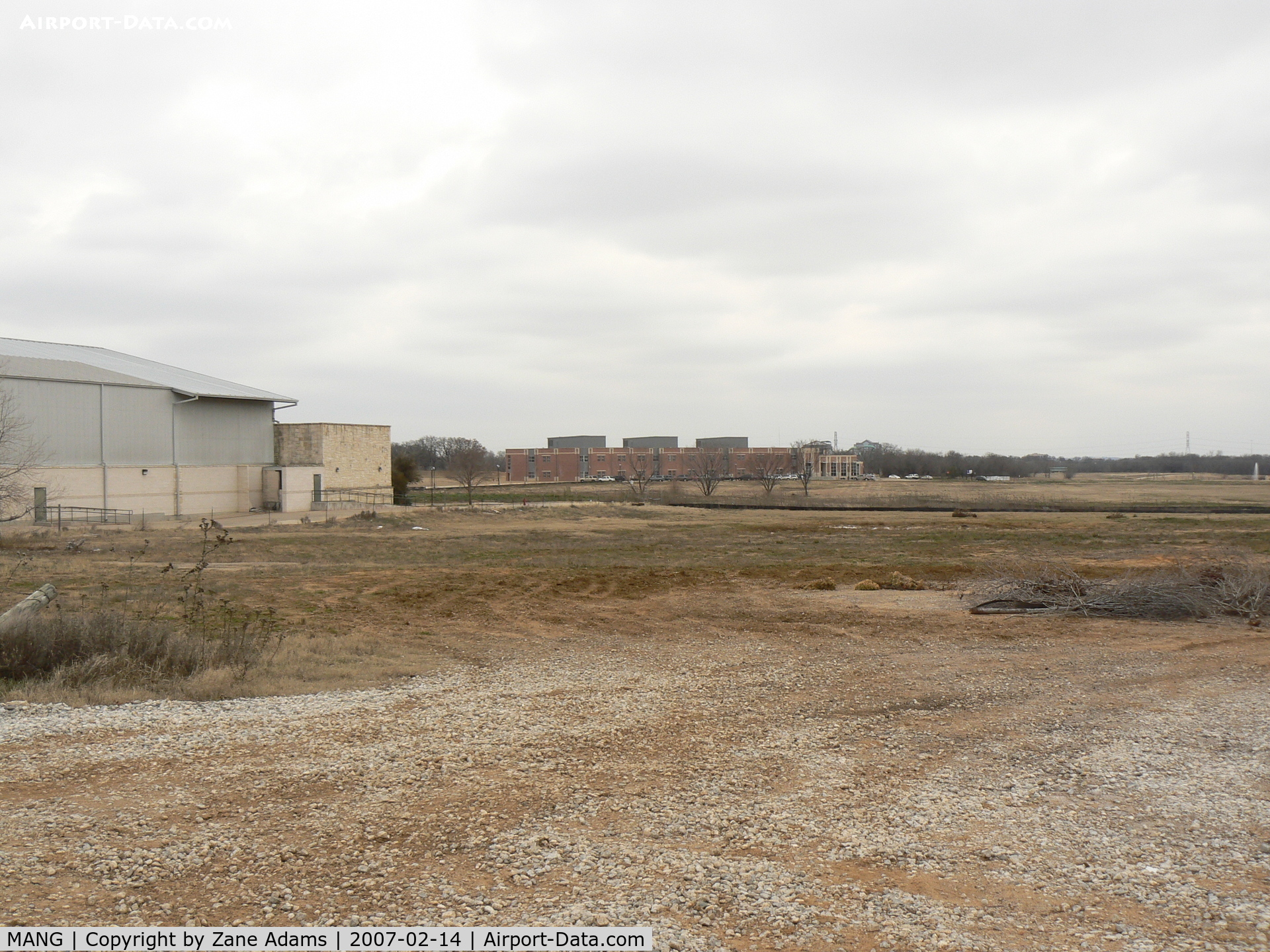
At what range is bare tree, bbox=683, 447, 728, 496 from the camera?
93188mm

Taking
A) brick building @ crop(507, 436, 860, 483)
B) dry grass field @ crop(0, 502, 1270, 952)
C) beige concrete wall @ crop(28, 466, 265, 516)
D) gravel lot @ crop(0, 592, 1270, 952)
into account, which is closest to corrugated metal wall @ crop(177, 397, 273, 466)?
beige concrete wall @ crop(28, 466, 265, 516)

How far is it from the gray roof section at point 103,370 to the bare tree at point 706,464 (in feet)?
151

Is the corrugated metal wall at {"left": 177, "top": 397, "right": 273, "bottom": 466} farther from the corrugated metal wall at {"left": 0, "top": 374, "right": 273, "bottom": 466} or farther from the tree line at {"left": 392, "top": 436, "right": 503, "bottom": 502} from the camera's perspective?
the tree line at {"left": 392, "top": 436, "right": 503, "bottom": 502}

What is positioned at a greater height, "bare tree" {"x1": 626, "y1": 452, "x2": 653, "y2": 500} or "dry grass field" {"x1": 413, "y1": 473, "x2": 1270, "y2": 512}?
"bare tree" {"x1": 626, "y1": 452, "x2": 653, "y2": 500}

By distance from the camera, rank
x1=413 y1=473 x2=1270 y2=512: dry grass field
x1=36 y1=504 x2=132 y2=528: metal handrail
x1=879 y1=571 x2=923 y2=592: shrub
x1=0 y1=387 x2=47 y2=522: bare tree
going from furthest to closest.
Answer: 1. x1=413 y1=473 x2=1270 y2=512: dry grass field
2. x1=36 y1=504 x2=132 y2=528: metal handrail
3. x1=0 y1=387 x2=47 y2=522: bare tree
4. x1=879 y1=571 x2=923 y2=592: shrub

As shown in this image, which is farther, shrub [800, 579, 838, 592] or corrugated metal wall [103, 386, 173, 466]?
corrugated metal wall [103, 386, 173, 466]

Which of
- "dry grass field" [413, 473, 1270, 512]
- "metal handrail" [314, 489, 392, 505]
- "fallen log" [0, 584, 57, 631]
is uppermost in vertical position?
"metal handrail" [314, 489, 392, 505]

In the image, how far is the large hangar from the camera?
1479 inches

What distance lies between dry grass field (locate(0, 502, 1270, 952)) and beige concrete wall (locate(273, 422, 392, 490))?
3455cm

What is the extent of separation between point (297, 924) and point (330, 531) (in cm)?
3410

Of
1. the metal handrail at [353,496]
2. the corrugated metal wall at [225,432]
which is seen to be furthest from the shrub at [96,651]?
the metal handrail at [353,496]

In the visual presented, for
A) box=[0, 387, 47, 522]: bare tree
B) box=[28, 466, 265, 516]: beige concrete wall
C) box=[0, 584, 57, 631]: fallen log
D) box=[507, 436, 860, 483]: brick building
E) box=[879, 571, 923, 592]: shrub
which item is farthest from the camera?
box=[507, 436, 860, 483]: brick building

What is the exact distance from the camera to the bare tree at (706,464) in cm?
9319

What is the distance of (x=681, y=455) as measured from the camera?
458 feet
